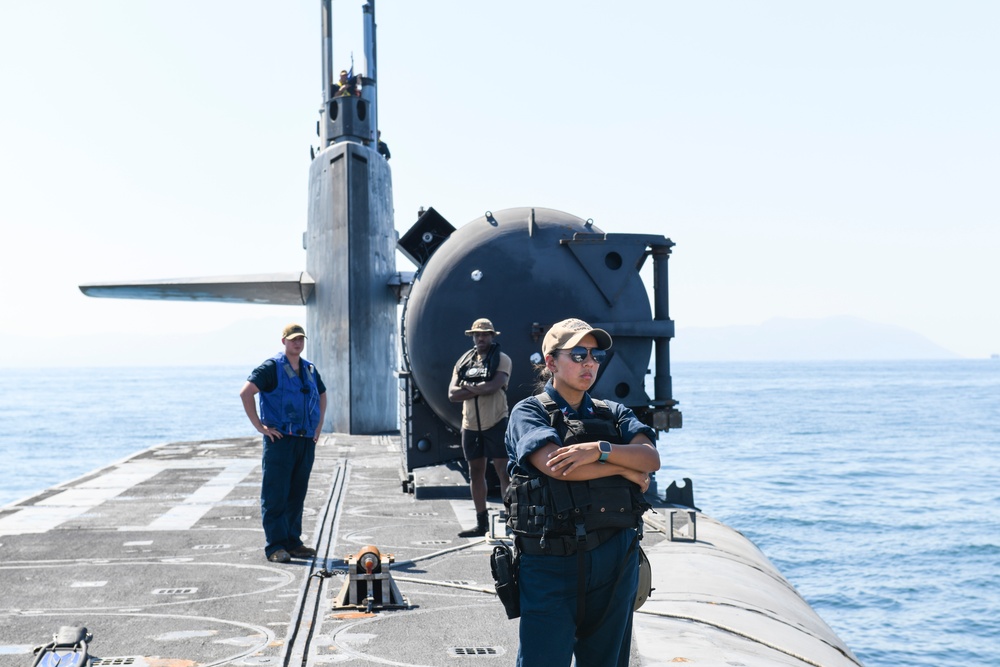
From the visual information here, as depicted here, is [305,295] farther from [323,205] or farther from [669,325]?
[669,325]

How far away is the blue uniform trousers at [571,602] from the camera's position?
3900 millimetres

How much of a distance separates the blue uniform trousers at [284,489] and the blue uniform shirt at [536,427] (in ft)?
15.8

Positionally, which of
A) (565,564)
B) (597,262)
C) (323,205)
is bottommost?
(565,564)

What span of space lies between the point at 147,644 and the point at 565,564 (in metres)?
3.26

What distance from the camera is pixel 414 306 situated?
457 inches

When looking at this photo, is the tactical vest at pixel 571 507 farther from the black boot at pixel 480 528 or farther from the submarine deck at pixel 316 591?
the black boot at pixel 480 528

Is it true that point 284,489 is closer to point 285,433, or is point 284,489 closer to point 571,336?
point 285,433

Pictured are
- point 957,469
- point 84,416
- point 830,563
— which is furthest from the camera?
point 84,416

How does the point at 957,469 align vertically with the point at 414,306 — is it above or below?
below

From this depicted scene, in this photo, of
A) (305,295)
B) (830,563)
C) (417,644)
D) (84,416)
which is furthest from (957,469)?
(84,416)

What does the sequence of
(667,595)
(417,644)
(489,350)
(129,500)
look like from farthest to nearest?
(129,500) < (489,350) < (667,595) < (417,644)

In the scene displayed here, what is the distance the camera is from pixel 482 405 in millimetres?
9688

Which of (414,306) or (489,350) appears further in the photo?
(414,306)

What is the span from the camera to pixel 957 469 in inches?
1443
